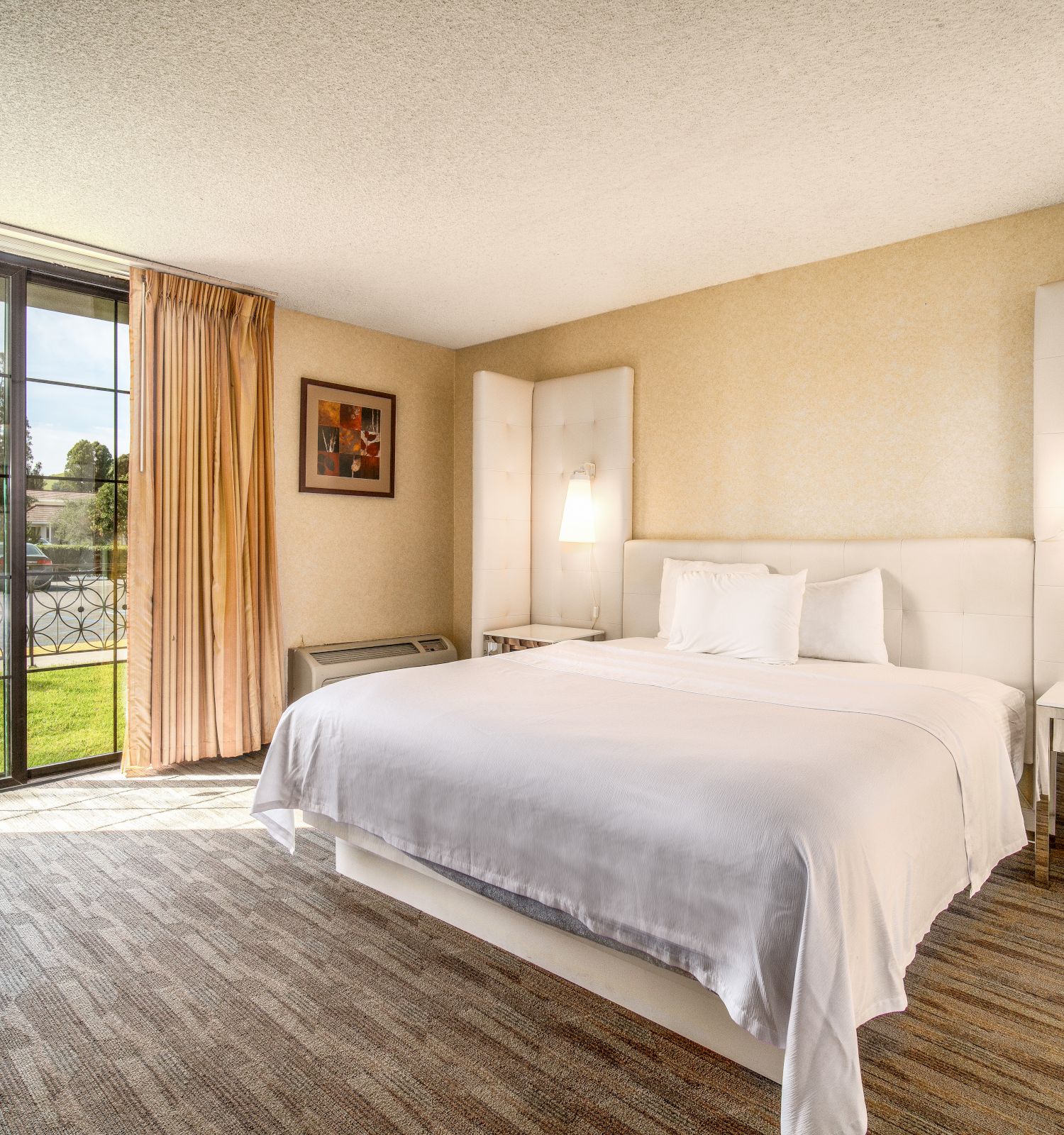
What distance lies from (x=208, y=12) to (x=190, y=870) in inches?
106

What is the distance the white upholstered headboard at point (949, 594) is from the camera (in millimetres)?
3051

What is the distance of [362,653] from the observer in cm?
468

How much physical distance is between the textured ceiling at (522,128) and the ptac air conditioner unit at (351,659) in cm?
215

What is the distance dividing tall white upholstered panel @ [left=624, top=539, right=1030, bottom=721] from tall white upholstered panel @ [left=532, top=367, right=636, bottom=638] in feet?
3.41

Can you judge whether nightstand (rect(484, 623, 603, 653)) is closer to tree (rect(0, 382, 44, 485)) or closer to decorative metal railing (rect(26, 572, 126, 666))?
decorative metal railing (rect(26, 572, 126, 666))

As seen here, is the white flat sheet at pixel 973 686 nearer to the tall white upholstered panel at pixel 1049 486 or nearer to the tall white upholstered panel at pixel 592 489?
the tall white upholstered panel at pixel 1049 486

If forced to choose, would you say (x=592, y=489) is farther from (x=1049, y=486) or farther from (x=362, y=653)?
(x=1049, y=486)

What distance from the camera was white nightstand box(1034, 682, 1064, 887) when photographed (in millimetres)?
2529

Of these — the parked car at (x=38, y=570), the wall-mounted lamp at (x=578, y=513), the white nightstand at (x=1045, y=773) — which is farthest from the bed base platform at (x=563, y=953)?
the wall-mounted lamp at (x=578, y=513)

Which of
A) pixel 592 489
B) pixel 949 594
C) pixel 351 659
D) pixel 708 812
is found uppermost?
pixel 592 489

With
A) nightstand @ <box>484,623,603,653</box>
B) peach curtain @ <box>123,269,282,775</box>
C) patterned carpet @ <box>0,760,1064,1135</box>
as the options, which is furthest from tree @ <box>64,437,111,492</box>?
nightstand @ <box>484,623,603,653</box>

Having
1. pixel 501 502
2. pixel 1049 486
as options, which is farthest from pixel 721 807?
pixel 501 502

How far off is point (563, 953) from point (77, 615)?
10.1ft

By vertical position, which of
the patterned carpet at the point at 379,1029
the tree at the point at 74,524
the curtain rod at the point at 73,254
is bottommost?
the patterned carpet at the point at 379,1029
